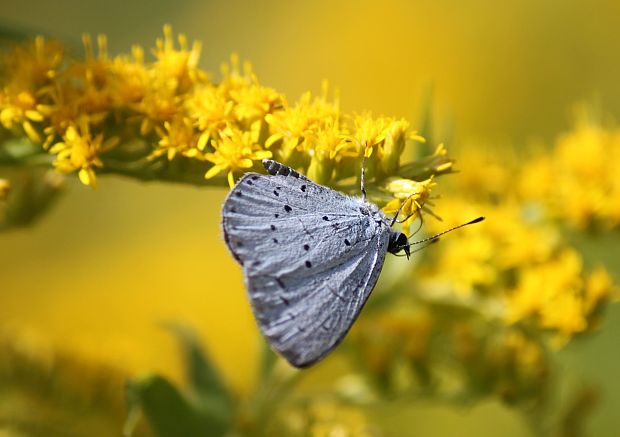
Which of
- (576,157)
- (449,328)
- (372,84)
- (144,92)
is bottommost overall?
(372,84)

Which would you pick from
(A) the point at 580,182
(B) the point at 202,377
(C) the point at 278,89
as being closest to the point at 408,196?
(B) the point at 202,377

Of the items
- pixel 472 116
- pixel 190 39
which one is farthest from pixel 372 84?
pixel 190 39

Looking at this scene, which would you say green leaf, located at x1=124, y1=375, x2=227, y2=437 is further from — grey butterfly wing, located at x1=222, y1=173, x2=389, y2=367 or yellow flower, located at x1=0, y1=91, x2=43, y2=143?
yellow flower, located at x1=0, y1=91, x2=43, y2=143

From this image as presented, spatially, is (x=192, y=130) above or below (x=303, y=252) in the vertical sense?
above

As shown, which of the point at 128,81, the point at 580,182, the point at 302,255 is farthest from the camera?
the point at 580,182

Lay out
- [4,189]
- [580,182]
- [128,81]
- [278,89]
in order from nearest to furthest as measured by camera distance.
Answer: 1. [4,189]
2. [128,81]
3. [580,182]
4. [278,89]

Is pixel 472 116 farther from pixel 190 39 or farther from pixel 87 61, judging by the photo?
pixel 87 61

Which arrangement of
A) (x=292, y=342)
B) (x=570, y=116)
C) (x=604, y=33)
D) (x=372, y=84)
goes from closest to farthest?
(x=292, y=342) < (x=570, y=116) < (x=604, y=33) < (x=372, y=84)

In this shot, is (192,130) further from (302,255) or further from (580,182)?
(580,182)
